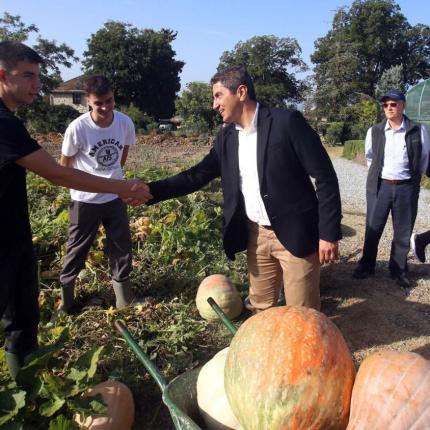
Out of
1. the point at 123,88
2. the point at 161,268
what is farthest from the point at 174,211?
the point at 123,88

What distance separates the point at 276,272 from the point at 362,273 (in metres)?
2.10

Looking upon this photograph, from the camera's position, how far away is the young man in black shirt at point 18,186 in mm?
2448

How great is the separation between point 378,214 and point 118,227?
3025 mm

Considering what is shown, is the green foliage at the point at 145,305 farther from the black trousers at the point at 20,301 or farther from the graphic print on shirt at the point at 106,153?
the graphic print on shirt at the point at 106,153

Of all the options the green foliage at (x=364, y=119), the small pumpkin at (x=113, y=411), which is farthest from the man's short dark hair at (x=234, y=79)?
the green foliage at (x=364, y=119)

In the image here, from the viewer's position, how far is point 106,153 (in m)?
4.07

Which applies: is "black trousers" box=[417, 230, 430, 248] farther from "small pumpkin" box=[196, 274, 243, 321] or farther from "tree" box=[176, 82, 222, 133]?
"tree" box=[176, 82, 222, 133]

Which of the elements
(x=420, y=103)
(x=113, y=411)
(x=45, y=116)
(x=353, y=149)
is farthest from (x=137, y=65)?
(x=113, y=411)

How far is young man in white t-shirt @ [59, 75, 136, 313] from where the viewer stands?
3924 millimetres

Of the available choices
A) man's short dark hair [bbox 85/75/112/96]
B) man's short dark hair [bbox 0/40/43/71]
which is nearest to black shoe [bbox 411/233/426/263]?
man's short dark hair [bbox 85/75/112/96]

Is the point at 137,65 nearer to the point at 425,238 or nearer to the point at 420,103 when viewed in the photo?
the point at 420,103

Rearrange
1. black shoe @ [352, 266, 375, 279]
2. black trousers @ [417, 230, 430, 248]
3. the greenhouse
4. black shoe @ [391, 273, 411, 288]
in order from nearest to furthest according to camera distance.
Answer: black shoe @ [391, 273, 411, 288] < black shoe @ [352, 266, 375, 279] < black trousers @ [417, 230, 430, 248] < the greenhouse

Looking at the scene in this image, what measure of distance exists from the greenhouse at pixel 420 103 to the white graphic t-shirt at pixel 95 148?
13960 mm

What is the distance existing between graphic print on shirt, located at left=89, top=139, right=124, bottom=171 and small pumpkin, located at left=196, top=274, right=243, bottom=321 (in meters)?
1.42
